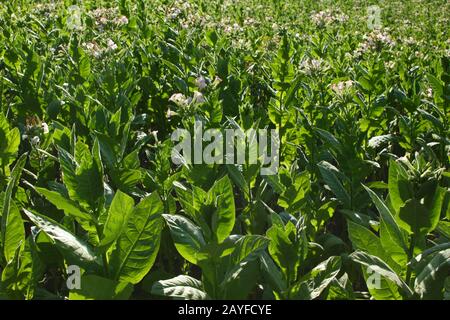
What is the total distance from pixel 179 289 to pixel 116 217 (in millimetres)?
355

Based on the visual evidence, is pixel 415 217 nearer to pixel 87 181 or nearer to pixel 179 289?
pixel 179 289

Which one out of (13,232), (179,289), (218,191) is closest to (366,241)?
(218,191)

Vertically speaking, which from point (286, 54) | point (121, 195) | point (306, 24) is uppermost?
point (306, 24)

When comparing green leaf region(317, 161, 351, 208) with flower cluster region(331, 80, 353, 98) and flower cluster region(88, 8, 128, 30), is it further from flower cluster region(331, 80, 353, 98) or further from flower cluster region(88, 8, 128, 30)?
flower cluster region(88, 8, 128, 30)

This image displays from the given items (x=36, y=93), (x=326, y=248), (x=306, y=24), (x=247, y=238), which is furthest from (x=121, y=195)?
(x=306, y=24)

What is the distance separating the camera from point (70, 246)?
1969 millimetres

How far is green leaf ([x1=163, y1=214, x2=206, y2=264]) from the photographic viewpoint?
207 centimetres

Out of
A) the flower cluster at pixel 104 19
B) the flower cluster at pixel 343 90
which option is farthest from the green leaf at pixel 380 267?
the flower cluster at pixel 104 19

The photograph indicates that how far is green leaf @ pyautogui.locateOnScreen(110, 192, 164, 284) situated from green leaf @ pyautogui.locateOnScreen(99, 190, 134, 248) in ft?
0.07

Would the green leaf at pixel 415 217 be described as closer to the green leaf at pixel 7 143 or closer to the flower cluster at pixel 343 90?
the flower cluster at pixel 343 90

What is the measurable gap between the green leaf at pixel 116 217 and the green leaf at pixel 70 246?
9cm

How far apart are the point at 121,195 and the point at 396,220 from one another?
1.03m

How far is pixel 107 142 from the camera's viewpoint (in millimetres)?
2938

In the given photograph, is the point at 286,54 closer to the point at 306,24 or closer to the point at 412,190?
the point at 412,190
